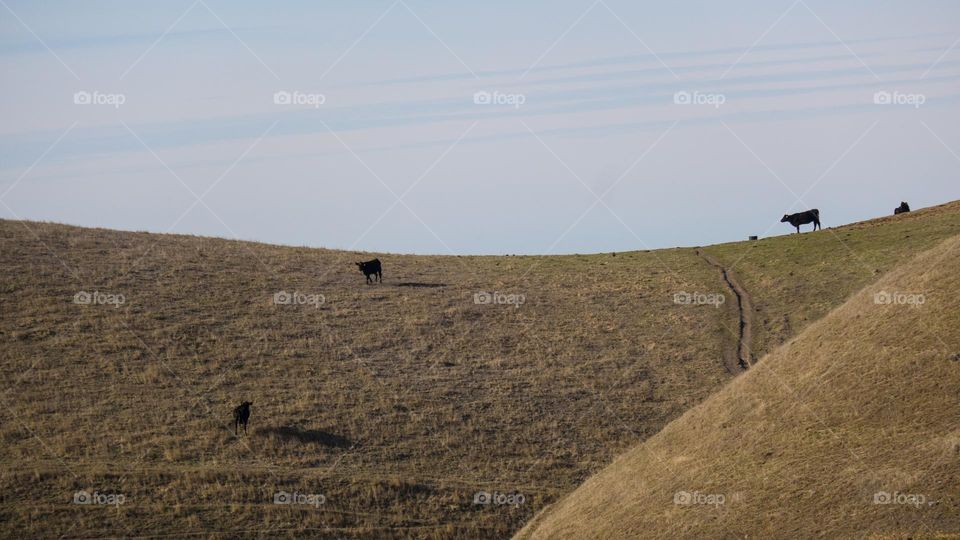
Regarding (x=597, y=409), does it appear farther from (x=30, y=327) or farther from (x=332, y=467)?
(x=30, y=327)

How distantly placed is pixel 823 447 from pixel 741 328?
2271 cm

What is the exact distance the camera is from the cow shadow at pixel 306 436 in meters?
37.8

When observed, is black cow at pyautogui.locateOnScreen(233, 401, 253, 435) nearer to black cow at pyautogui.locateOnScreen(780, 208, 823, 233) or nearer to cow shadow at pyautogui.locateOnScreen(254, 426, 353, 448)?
cow shadow at pyautogui.locateOnScreen(254, 426, 353, 448)

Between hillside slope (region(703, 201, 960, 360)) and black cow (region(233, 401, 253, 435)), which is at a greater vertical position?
hillside slope (region(703, 201, 960, 360))

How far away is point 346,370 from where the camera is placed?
148 ft

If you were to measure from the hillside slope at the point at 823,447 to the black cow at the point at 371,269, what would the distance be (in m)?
24.6

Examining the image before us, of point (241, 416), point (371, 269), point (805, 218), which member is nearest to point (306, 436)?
point (241, 416)

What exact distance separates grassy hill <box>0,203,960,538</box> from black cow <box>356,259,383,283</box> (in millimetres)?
647

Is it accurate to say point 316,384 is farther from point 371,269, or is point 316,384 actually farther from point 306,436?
point 371,269

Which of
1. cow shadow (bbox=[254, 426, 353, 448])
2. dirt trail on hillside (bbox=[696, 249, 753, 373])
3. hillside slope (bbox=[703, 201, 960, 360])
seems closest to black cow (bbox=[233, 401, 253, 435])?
cow shadow (bbox=[254, 426, 353, 448])

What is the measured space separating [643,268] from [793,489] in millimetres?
37746

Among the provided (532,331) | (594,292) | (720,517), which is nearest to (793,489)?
(720,517)

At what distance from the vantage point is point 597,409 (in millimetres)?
43062

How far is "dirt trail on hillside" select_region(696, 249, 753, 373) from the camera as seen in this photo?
47.6 meters
